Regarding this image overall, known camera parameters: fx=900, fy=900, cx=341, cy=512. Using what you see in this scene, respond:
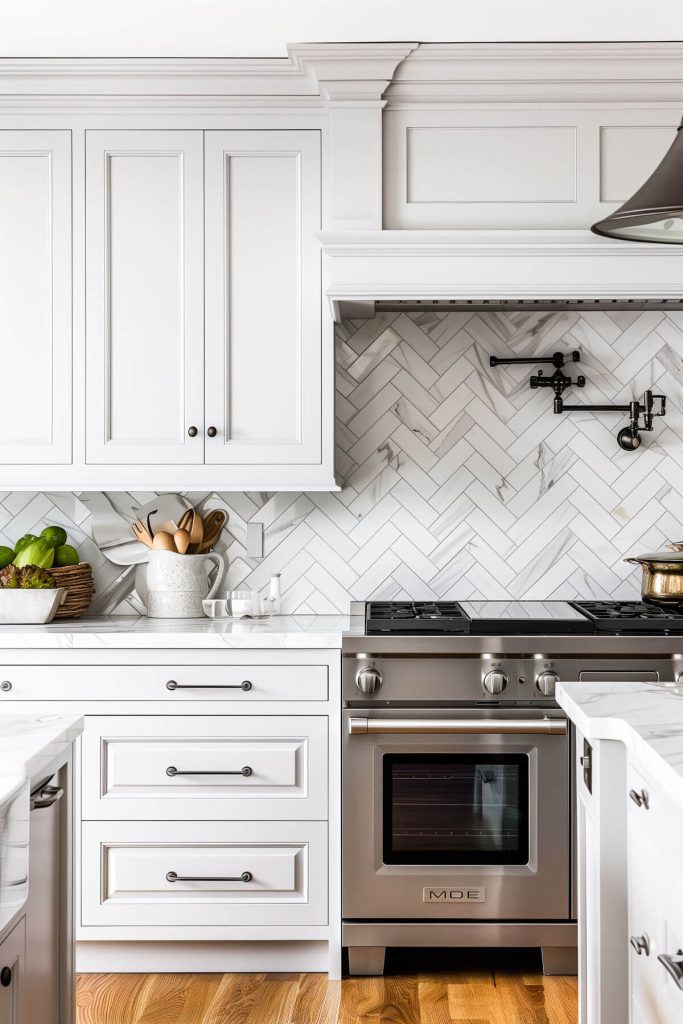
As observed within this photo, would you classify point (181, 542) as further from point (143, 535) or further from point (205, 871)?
point (205, 871)

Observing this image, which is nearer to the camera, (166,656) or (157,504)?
(166,656)

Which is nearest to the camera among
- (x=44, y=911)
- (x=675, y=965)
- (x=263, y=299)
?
(x=675, y=965)

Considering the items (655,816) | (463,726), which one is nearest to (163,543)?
(463,726)

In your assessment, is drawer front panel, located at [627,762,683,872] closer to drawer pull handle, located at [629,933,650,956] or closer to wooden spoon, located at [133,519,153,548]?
drawer pull handle, located at [629,933,650,956]

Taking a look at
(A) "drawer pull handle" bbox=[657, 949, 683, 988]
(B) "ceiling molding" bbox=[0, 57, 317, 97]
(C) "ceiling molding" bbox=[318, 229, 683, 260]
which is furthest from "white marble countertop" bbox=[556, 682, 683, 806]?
(B) "ceiling molding" bbox=[0, 57, 317, 97]

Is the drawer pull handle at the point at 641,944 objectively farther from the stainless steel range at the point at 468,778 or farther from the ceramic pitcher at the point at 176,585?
the ceramic pitcher at the point at 176,585

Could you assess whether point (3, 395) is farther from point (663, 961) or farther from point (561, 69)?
point (663, 961)

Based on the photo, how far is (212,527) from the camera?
304cm

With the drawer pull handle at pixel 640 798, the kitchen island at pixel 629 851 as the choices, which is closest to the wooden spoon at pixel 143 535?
the kitchen island at pixel 629 851

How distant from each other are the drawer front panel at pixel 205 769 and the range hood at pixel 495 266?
4.15 feet

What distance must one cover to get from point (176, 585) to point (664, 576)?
60.1 inches

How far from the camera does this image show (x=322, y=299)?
8.84 feet

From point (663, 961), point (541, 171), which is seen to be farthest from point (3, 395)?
point (663, 961)

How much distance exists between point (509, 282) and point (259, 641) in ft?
4.11
